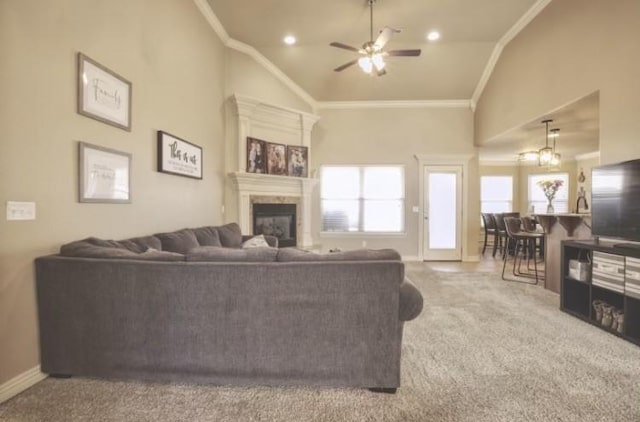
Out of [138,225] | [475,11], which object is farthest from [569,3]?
[138,225]

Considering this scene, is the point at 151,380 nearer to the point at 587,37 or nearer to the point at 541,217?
the point at 541,217

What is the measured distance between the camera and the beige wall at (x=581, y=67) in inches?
123

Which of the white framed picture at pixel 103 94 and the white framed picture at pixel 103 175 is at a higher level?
the white framed picture at pixel 103 94

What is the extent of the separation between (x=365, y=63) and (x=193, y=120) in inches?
89.2

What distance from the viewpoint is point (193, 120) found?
4.21 meters

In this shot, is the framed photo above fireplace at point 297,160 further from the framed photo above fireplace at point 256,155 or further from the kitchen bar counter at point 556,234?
the kitchen bar counter at point 556,234

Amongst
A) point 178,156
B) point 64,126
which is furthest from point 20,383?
point 178,156

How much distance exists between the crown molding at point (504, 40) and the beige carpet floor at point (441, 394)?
4.22 meters

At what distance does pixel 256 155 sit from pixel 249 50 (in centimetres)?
175

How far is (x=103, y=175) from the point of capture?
260 cm

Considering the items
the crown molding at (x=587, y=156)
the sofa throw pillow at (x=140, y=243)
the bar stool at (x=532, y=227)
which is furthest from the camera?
the crown molding at (x=587, y=156)

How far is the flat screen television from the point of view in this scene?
283cm

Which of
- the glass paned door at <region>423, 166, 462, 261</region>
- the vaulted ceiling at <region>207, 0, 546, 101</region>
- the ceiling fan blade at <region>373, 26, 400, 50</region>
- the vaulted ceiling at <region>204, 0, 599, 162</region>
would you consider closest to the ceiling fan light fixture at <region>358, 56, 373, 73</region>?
the ceiling fan blade at <region>373, 26, 400, 50</region>

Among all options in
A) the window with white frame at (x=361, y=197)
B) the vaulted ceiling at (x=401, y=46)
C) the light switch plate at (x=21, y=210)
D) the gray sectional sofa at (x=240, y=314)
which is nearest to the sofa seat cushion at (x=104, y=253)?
the gray sectional sofa at (x=240, y=314)
